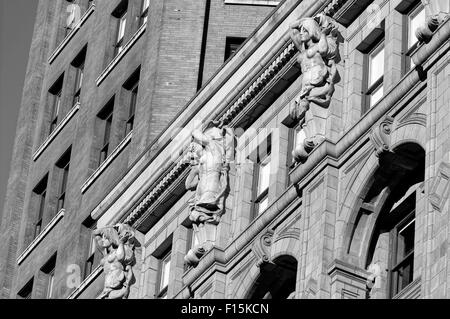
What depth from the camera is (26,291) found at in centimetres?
6981

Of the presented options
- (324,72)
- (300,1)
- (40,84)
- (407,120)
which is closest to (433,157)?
(407,120)

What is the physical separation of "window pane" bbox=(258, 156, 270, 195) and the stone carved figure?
20.8ft

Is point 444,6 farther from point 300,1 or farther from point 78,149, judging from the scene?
point 78,149

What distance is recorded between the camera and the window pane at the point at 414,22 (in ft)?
148

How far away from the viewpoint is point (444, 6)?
43.0 m

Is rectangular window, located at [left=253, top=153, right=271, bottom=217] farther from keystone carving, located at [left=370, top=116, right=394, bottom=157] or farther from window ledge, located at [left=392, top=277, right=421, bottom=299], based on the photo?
window ledge, located at [left=392, top=277, right=421, bottom=299]

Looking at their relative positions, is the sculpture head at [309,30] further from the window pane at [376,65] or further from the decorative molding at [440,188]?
the decorative molding at [440,188]

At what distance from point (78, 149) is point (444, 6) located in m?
29.0

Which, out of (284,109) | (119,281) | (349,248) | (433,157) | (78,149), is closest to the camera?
(433,157)

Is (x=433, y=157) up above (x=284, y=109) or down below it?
below

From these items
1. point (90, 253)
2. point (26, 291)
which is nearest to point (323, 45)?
point (90, 253)

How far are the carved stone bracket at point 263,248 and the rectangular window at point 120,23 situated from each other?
990 inches

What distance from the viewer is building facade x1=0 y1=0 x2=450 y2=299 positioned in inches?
1699

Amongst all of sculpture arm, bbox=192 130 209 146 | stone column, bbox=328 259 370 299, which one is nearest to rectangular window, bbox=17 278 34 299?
sculpture arm, bbox=192 130 209 146
